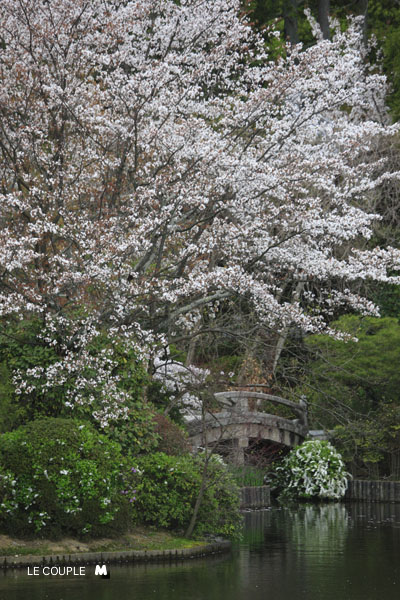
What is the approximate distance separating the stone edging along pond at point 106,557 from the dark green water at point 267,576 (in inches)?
14.3

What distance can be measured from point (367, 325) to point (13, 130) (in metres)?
12.3

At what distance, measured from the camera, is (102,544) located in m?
13.2

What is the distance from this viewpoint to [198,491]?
14.3 m

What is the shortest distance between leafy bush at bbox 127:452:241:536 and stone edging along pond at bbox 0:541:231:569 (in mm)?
586

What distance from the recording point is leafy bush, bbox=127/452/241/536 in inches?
558

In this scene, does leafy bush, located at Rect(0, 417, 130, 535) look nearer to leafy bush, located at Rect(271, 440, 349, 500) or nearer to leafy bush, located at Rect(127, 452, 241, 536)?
leafy bush, located at Rect(127, 452, 241, 536)

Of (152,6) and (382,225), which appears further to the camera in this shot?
(382,225)

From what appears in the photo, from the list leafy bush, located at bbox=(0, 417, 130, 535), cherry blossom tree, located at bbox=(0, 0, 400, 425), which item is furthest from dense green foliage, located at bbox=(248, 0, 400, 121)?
leafy bush, located at bbox=(0, 417, 130, 535)

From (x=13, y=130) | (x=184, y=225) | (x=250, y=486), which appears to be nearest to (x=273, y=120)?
(x=184, y=225)

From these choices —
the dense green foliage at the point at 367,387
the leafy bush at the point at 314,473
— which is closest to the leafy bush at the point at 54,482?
the dense green foliage at the point at 367,387

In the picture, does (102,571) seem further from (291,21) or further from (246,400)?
(291,21)

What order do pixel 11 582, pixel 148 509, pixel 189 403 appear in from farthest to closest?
pixel 189 403, pixel 148 509, pixel 11 582

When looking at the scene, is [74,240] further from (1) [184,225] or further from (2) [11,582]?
(2) [11,582]

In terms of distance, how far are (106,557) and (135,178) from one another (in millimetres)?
7590
